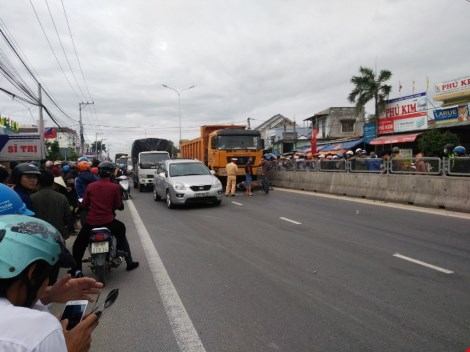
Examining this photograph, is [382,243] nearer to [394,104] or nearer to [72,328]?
[72,328]

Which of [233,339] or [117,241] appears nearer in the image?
[233,339]

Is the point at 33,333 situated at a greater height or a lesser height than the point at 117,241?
greater

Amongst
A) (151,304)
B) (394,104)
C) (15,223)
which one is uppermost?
(394,104)

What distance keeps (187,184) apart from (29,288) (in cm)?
1144

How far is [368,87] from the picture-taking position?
33.3 m

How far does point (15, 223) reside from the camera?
4.88ft

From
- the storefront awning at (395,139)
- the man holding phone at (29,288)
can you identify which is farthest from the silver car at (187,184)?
the storefront awning at (395,139)

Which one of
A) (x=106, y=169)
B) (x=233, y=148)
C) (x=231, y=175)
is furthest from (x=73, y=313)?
(x=233, y=148)

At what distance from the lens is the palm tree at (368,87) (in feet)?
108

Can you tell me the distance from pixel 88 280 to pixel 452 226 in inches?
346

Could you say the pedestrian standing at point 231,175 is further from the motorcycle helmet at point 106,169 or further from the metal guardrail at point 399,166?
the motorcycle helmet at point 106,169

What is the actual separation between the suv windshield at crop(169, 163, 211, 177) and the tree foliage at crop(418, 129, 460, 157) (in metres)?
14.7

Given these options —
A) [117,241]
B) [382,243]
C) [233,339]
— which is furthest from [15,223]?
[382,243]

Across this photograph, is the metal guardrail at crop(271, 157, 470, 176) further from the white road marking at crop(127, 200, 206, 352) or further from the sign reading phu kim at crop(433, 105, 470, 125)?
the sign reading phu kim at crop(433, 105, 470, 125)
